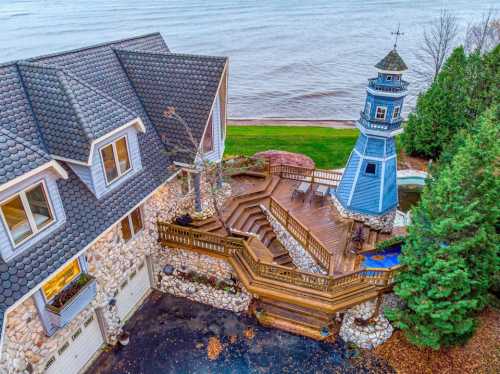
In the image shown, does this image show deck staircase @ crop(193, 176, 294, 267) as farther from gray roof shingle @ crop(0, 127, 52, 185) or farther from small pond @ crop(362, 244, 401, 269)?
gray roof shingle @ crop(0, 127, 52, 185)

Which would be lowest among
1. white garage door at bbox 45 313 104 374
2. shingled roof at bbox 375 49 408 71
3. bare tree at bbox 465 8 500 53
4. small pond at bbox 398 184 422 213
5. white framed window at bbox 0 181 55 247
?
small pond at bbox 398 184 422 213

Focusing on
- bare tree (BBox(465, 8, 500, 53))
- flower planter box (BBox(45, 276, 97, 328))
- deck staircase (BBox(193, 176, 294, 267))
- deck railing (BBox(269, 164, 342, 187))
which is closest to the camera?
flower planter box (BBox(45, 276, 97, 328))

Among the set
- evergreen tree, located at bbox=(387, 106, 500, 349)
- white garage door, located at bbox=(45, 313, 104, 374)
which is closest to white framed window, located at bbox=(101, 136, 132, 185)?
white garage door, located at bbox=(45, 313, 104, 374)

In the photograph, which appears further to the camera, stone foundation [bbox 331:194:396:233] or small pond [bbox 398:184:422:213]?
small pond [bbox 398:184:422:213]

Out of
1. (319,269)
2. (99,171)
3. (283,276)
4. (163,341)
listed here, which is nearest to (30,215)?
(99,171)

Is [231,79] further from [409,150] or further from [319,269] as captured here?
[319,269]

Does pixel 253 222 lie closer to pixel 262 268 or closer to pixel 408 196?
pixel 262 268

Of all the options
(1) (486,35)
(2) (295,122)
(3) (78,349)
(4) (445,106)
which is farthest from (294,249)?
(1) (486,35)
